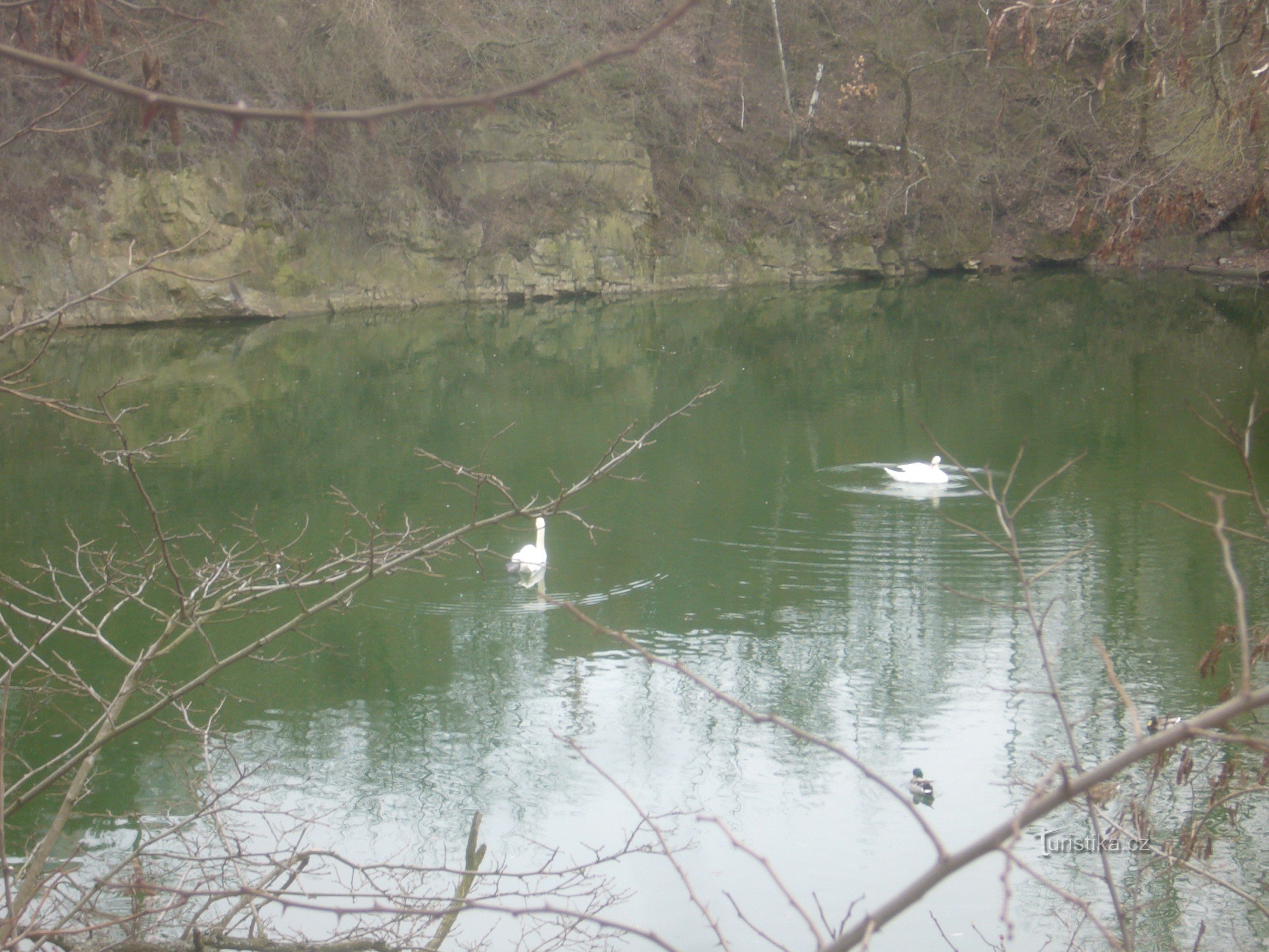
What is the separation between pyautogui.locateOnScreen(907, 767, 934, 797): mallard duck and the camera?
19.9 ft

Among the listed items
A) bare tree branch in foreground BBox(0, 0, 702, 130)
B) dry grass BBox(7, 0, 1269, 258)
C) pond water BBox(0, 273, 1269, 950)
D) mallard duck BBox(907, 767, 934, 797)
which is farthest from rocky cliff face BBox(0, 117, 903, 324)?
bare tree branch in foreground BBox(0, 0, 702, 130)

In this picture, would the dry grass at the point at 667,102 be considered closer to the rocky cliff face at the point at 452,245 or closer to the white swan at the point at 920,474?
the rocky cliff face at the point at 452,245

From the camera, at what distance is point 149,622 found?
8609 millimetres

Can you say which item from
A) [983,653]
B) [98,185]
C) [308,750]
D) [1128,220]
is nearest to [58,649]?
[308,750]

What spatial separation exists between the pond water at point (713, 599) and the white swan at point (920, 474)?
17.9 inches

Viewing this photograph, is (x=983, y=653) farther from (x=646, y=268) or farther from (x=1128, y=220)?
(x=646, y=268)

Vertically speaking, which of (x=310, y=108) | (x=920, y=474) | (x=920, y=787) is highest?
(x=310, y=108)

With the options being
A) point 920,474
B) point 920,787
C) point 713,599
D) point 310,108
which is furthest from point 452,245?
point 310,108

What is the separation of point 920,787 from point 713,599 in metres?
3.17

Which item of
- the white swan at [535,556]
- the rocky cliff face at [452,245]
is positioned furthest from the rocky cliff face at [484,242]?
the white swan at [535,556]

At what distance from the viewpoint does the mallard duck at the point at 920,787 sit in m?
6.06

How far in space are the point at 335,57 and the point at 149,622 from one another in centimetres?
1868

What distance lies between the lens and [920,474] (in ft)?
38.3

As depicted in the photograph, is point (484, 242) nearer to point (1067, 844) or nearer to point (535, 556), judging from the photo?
point (535, 556)
